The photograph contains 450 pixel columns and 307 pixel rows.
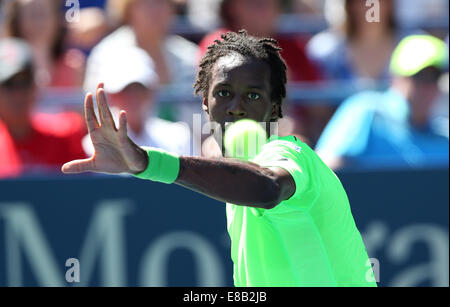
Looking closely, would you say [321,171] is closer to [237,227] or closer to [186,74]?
[237,227]

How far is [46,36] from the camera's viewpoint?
6.23 meters

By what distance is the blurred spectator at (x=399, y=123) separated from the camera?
219 inches

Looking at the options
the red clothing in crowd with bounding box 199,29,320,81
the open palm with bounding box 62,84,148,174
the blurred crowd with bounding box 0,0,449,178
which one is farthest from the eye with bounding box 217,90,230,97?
the red clothing in crowd with bounding box 199,29,320,81

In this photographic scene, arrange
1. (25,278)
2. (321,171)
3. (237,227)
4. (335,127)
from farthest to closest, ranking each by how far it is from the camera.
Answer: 1. (335,127)
2. (25,278)
3. (237,227)
4. (321,171)

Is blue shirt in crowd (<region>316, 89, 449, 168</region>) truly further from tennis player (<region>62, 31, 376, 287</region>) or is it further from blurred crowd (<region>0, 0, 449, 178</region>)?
tennis player (<region>62, 31, 376, 287</region>)

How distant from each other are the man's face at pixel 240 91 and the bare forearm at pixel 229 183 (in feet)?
1.50

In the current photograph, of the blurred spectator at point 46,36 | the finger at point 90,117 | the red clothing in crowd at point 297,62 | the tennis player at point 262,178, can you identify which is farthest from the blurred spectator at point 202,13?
the finger at point 90,117

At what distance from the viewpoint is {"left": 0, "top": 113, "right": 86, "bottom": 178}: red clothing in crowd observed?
5457 millimetres

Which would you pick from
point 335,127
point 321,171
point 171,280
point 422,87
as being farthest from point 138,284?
point 321,171

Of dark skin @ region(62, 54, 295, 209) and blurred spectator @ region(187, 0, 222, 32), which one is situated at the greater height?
blurred spectator @ region(187, 0, 222, 32)

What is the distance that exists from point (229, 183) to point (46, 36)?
413cm

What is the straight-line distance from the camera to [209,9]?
6723mm

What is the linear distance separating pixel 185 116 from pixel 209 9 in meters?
1.19

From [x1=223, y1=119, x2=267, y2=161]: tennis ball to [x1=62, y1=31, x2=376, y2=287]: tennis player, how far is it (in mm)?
34
